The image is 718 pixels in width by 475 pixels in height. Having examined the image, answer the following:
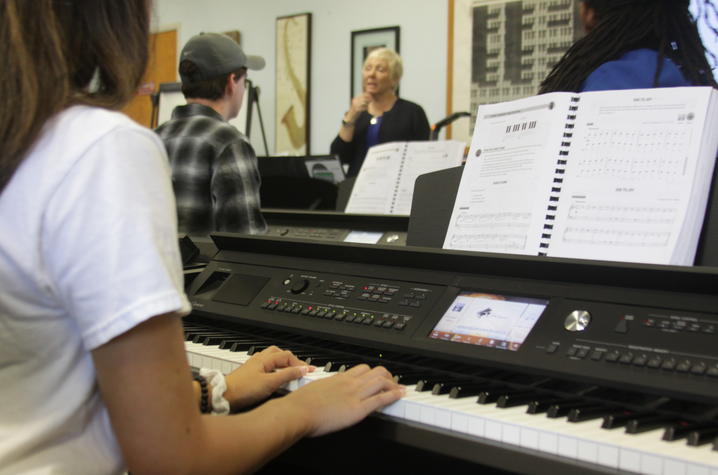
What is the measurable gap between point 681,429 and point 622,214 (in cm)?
41

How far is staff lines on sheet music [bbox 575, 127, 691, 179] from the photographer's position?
114 cm

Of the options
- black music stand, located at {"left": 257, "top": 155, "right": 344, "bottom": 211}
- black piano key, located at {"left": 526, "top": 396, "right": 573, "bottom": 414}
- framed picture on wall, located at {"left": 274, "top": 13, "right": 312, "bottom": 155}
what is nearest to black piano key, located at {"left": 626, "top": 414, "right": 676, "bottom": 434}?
A: black piano key, located at {"left": 526, "top": 396, "right": 573, "bottom": 414}

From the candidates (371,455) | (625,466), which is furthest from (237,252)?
(625,466)

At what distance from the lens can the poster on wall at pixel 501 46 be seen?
4609mm

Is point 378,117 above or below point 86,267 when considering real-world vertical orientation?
above

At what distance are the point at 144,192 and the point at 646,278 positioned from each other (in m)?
0.68

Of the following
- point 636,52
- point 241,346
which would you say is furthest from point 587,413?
point 636,52

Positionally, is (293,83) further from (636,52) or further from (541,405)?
(541,405)

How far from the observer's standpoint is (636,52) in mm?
1567

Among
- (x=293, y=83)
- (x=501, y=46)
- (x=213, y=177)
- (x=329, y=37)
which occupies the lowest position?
(x=213, y=177)

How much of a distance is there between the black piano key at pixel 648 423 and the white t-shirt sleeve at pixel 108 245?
1.70 feet

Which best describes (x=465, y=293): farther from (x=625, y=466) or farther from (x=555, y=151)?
(x=625, y=466)

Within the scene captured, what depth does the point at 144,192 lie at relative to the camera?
28.6 inches

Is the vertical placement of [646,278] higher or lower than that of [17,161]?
lower
